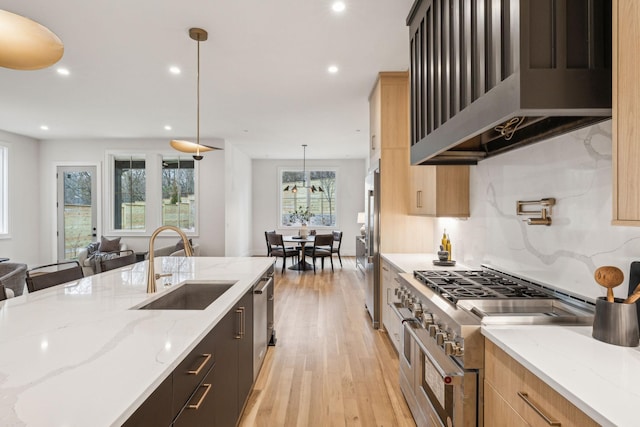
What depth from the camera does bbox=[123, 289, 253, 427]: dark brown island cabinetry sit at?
3.29ft

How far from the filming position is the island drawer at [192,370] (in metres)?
1.10

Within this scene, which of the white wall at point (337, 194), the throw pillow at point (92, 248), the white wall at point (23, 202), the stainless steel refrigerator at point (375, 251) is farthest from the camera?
the white wall at point (337, 194)

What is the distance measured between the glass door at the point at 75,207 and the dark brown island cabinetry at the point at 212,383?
6942 mm

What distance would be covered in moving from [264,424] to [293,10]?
9.80ft

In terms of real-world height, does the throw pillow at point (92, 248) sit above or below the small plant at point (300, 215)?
below

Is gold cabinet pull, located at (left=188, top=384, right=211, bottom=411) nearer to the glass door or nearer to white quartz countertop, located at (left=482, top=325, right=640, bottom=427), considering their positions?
white quartz countertop, located at (left=482, top=325, right=640, bottom=427)

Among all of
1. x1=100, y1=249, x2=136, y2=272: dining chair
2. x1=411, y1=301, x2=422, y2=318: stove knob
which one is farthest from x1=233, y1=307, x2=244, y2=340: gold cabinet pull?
x1=100, y1=249, x2=136, y2=272: dining chair

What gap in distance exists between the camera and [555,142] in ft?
5.73

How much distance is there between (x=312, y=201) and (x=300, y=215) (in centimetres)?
56

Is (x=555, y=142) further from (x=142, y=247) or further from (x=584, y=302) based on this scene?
(x=142, y=247)

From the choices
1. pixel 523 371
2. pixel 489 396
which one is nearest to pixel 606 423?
pixel 523 371

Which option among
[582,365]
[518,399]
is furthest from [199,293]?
[582,365]

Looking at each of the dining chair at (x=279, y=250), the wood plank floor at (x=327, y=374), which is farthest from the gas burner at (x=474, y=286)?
the dining chair at (x=279, y=250)

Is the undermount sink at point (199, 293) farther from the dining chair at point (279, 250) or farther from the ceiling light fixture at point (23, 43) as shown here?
the dining chair at point (279, 250)
